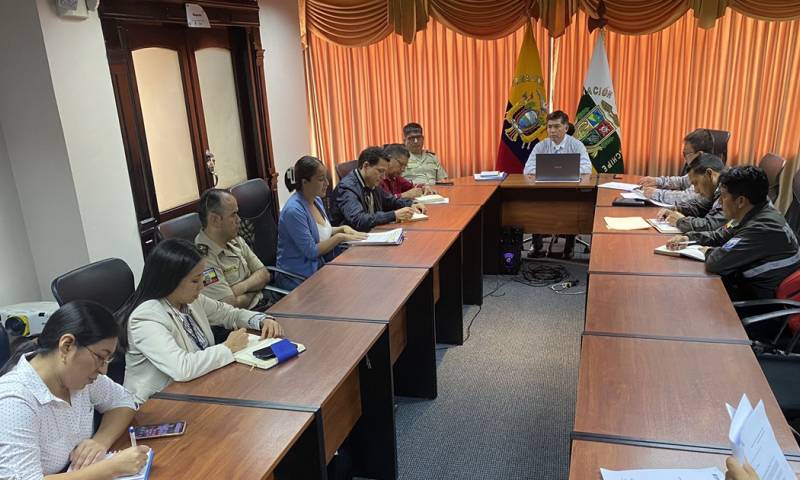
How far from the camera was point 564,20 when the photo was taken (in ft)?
16.9

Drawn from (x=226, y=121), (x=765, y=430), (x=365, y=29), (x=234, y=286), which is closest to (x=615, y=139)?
(x=365, y=29)

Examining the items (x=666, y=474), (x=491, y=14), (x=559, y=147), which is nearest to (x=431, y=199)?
(x=559, y=147)

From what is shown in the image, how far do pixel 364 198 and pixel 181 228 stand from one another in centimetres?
120

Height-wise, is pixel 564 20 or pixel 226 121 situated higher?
pixel 564 20

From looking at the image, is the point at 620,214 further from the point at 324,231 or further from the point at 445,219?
the point at 324,231

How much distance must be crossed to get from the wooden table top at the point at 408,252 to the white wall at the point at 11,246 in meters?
1.77

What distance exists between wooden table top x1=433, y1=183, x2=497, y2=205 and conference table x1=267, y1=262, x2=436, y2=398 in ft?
4.57

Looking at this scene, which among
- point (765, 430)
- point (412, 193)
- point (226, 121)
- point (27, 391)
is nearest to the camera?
point (765, 430)

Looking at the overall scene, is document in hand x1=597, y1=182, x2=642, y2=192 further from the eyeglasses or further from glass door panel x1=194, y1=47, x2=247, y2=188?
the eyeglasses

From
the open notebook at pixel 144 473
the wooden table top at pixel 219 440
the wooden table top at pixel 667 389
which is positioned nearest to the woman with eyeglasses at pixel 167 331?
the wooden table top at pixel 219 440

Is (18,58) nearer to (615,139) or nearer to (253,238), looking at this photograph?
(253,238)

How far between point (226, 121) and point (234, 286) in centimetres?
226

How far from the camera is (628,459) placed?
4.49ft

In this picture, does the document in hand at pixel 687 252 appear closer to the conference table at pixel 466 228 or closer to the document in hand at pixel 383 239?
the conference table at pixel 466 228
